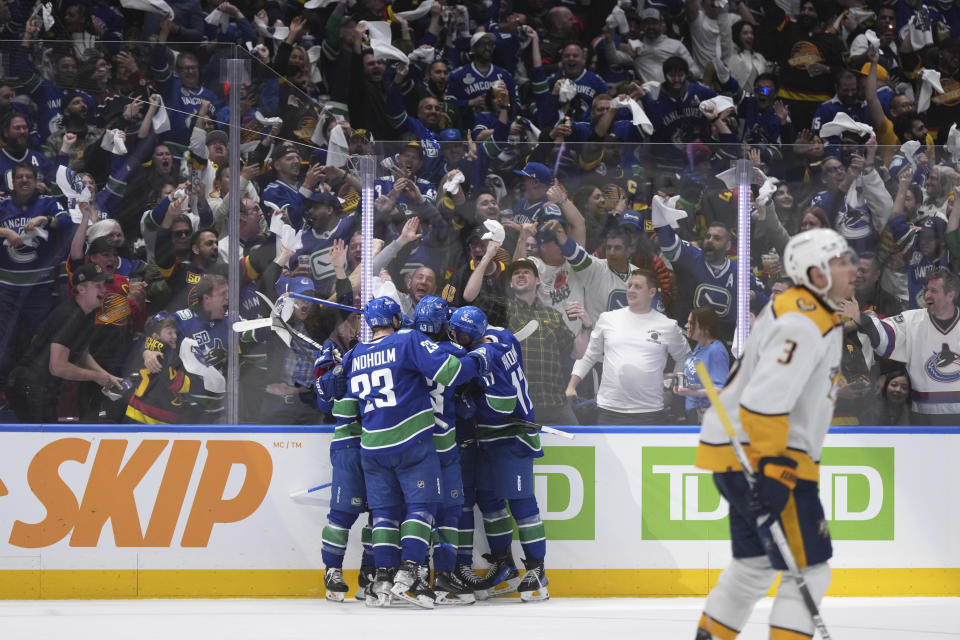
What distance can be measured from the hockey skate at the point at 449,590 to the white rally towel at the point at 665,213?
6.33 ft

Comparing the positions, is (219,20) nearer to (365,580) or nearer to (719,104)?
(719,104)

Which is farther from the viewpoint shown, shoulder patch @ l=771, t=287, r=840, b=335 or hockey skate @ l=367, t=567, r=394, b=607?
hockey skate @ l=367, t=567, r=394, b=607

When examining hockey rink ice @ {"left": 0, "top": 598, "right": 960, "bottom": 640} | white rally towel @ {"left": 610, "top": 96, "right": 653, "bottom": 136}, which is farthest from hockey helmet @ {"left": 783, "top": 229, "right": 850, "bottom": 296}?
white rally towel @ {"left": 610, "top": 96, "right": 653, "bottom": 136}

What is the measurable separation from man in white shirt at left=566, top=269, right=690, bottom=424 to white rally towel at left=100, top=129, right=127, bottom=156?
2361 mm

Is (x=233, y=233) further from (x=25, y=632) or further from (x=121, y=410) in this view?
(x=25, y=632)

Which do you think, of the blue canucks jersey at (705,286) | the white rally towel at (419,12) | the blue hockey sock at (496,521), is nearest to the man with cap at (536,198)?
the blue canucks jersey at (705,286)

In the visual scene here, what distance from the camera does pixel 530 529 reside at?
→ 5480 mm

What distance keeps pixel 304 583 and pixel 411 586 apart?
26.1 inches

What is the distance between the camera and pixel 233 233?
5680 mm

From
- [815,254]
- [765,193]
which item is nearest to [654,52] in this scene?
[765,193]

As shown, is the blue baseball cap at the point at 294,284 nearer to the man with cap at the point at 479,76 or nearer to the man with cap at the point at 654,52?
the man with cap at the point at 479,76

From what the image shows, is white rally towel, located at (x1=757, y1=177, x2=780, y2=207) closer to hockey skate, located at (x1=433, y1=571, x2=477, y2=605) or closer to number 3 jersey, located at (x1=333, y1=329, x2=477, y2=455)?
number 3 jersey, located at (x1=333, y1=329, x2=477, y2=455)

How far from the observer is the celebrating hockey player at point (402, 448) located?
523cm

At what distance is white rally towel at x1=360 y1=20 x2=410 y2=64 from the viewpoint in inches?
322
